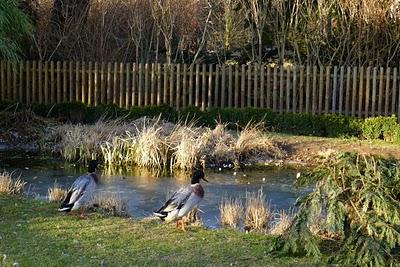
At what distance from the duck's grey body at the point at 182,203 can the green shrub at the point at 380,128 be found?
9.85 metres

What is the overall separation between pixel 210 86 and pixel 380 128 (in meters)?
5.16

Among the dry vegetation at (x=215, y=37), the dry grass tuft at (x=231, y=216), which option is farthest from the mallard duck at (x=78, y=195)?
the dry vegetation at (x=215, y=37)

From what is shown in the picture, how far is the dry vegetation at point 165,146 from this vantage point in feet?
52.3

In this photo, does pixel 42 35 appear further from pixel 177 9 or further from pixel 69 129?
pixel 69 129

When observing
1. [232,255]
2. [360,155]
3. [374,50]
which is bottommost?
[232,255]

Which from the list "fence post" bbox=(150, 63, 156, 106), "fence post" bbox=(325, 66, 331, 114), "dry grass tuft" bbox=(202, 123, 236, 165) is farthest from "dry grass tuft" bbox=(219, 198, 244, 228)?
"fence post" bbox=(150, 63, 156, 106)

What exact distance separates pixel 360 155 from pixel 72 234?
3.50 meters

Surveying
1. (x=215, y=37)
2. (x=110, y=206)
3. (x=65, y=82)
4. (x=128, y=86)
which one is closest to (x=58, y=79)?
(x=65, y=82)

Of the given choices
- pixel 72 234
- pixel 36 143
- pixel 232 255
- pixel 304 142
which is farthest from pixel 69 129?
pixel 232 255

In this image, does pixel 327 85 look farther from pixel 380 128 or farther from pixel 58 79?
pixel 58 79

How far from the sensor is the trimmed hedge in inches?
730

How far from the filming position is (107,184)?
13766 millimetres

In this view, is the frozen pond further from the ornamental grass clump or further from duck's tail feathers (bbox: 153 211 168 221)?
the ornamental grass clump

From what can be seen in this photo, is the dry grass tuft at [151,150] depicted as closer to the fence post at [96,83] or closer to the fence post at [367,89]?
the fence post at [96,83]
